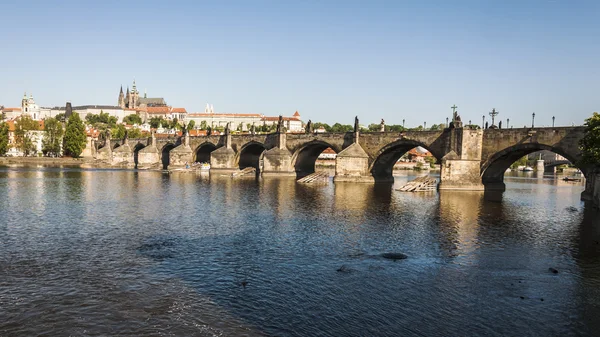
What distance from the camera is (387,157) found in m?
69.5

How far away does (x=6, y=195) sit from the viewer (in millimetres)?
42812

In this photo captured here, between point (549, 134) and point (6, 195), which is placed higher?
point (549, 134)

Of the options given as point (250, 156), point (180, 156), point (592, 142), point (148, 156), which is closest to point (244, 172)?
point (250, 156)

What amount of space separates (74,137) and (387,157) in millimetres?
87726

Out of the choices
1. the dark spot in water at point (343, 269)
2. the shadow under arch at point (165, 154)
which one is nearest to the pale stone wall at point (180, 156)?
the shadow under arch at point (165, 154)

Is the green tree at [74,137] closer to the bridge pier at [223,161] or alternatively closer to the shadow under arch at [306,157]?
the bridge pier at [223,161]

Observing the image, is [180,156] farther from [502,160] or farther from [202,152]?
[502,160]

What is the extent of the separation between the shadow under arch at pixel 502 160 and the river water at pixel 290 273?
12571 mm

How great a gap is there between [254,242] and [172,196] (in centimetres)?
2446

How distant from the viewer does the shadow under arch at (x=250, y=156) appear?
93812 mm

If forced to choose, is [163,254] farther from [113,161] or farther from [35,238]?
[113,161]

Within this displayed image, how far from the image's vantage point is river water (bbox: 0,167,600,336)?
46.0 ft

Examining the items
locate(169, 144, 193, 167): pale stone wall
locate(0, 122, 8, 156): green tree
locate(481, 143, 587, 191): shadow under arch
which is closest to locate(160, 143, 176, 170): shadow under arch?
locate(169, 144, 193, 167): pale stone wall

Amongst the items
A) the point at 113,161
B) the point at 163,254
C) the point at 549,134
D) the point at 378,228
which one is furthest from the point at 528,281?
the point at 113,161
